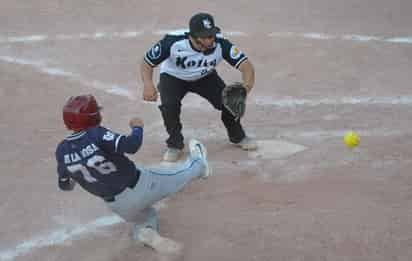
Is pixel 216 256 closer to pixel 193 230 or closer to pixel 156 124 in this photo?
pixel 193 230

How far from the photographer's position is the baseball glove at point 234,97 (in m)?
6.27

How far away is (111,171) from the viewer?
4777 millimetres

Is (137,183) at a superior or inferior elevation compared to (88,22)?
superior

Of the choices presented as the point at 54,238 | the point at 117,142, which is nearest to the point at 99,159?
the point at 117,142

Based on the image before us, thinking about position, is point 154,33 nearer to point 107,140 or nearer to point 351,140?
point 351,140

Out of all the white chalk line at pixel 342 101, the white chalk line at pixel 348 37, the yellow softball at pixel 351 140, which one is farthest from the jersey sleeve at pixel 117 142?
the white chalk line at pixel 348 37

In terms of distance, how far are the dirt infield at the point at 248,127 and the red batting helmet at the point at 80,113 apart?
1119mm

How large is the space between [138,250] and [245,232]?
0.82 metres

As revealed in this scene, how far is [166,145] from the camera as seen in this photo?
6984 mm

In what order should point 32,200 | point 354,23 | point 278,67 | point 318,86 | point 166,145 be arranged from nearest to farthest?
1. point 32,200
2. point 166,145
3. point 318,86
4. point 278,67
5. point 354,23

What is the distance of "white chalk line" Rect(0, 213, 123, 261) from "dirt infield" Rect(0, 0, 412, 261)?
1cm

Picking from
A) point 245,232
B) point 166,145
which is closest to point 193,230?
point 245,232

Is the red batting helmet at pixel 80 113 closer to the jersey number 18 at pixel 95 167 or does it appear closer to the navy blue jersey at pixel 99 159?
the navy blue jersey at pixel 99 159

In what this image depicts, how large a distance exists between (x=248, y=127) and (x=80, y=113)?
3.11 m
